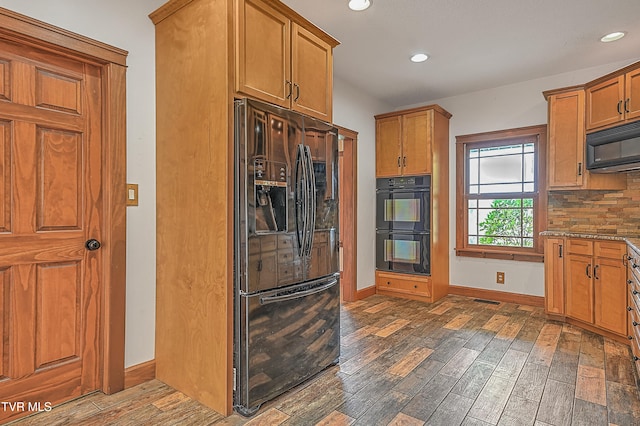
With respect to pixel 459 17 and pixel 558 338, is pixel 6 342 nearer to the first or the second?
pixel 459 17

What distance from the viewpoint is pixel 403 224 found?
14.9 ft

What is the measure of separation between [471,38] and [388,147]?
5.71 feet

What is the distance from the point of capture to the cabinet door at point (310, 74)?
7.64 ft

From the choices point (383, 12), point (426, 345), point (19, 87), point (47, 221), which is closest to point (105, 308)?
point (47, 221)

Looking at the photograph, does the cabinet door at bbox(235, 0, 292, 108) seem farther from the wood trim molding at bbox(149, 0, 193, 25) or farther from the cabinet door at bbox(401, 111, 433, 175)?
the cabinet door at bbox(401, 111, 433, 175)

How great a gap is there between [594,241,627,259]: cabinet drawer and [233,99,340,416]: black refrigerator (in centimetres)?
245

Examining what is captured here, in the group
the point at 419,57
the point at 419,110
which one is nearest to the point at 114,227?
the point at 419,57

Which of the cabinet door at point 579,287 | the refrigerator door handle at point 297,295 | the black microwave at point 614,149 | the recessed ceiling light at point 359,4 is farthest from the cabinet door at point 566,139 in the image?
the refrigerator door handle at point 297,295

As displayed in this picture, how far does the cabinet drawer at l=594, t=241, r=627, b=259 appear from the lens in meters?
3.02

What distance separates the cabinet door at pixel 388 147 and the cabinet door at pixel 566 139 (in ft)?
5.38

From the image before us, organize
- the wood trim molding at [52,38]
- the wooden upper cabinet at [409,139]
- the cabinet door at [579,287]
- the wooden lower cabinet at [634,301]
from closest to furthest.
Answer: the wood trim molding at [52,38] → the wooden lower cabinet at [634,301] → the cabinet door at [579,287] → the wooden upper cabinet at [409,139]

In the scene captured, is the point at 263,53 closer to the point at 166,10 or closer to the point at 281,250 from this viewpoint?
the point at 166,10

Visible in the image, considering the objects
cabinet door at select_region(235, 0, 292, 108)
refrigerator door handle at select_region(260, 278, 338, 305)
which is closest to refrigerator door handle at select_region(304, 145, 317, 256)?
refrigerator door handle at select_region(260, 278, 338, 305)

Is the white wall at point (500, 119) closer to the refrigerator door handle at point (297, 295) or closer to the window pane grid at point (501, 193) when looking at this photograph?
the window pane grid at point (501, 193)
